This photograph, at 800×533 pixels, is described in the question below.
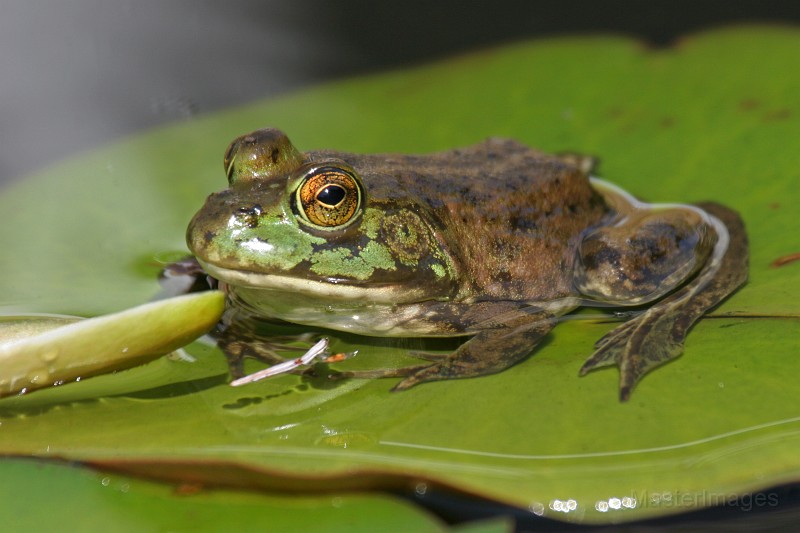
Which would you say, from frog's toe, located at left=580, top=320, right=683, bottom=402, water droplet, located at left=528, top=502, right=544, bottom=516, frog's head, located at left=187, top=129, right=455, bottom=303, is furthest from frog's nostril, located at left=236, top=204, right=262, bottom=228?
water droplet, located at left=528, top=502, right=544, bottom=516

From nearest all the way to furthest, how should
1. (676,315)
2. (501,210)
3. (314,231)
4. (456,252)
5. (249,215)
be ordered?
(249,215) < (314,231) < (676,315) < (456,252) < (501,210)

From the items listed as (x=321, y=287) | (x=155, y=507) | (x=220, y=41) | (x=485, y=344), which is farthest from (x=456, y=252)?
(x=220, y=41)

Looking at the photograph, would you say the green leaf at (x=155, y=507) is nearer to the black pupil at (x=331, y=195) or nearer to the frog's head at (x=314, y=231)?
the frog's head at (x=314, y=231)

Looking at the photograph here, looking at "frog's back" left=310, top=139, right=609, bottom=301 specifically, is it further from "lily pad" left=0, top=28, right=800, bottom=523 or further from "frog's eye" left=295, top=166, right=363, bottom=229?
"lily pad" left=0, top=28, right=800, bottom=523

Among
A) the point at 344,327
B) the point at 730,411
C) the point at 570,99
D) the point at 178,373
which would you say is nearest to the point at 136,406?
the point at 178,373

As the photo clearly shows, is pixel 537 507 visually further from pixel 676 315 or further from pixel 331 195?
pixel 331 195

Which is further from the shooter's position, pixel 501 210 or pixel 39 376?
pixel 501 210

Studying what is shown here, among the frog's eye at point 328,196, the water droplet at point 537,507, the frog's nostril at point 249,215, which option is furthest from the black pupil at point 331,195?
the water droplet at point 537,507
